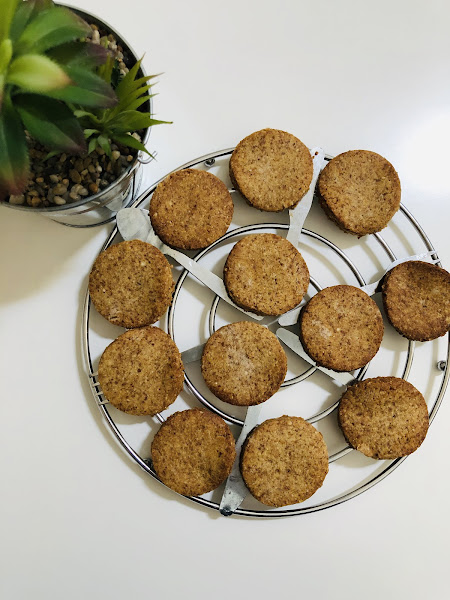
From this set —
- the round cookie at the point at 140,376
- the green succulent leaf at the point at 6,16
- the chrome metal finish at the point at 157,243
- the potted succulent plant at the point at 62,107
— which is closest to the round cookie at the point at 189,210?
the chrome metal finish at the point at 157,243

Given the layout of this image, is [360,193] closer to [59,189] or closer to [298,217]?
[298,217]

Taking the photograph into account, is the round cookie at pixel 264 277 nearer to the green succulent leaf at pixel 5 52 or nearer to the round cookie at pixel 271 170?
the round cookie at pixel 271 170

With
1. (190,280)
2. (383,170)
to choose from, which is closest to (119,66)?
(190,280)

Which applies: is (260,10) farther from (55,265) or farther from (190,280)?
(55,265)

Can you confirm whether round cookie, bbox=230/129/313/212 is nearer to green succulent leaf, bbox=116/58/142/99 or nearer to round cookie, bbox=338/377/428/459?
green succulent leaf, bbox=116/58/142/99

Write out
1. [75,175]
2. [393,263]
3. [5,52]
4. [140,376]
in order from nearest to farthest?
1. [5,52]
2. [75,175]
3. [140,376]
4. [393,263]

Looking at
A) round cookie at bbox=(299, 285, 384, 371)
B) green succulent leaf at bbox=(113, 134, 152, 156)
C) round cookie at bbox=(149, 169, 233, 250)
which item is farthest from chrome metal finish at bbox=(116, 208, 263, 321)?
green succulent leaf at bbox=(113, 134, 152, 156)

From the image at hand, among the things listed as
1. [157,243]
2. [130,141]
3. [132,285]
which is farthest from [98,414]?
[130,141]
